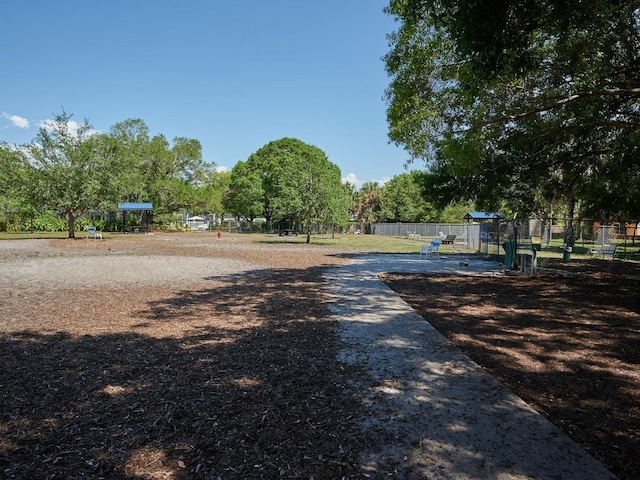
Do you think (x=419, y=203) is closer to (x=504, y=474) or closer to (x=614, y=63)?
(x=614, y=63)

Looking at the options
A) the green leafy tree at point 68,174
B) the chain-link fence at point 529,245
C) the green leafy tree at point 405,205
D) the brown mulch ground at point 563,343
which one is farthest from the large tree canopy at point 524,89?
the green leafy tree at point 405,205

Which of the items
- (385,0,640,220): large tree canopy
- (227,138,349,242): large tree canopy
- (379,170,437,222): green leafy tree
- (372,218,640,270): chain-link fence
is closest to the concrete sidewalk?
(385,0,640,220): large tree canopy

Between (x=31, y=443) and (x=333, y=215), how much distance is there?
90.8ft

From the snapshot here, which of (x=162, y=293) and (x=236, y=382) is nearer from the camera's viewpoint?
(x=236, y=382)

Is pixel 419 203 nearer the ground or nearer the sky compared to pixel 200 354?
nearer the sky

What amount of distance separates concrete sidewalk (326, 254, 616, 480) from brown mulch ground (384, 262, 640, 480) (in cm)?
25

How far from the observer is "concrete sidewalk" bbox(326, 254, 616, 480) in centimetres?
273

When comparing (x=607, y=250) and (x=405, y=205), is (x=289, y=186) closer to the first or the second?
(x=607, y=250)

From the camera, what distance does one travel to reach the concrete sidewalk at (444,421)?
2.73 metres

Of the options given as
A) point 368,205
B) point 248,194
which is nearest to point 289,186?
point 248,194

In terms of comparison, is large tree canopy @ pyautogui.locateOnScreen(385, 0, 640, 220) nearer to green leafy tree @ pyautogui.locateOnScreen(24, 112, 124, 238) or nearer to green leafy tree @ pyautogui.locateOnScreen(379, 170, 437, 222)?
green leafy tree @ pyautogui.locateOnScreen(24, 112, 124, 238)

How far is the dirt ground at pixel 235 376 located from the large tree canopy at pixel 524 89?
385cm

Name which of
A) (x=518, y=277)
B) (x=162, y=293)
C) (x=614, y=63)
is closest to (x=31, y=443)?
(x=162, y=293)

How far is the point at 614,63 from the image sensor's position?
8828mm
